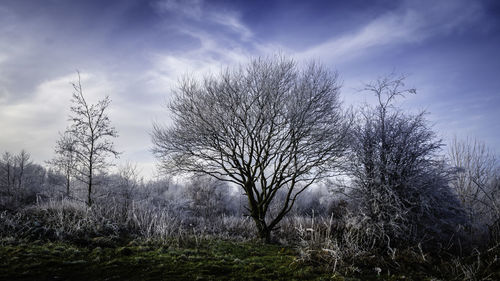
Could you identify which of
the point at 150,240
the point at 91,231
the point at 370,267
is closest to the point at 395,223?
the point at 370,267

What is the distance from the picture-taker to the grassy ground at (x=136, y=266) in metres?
3.19

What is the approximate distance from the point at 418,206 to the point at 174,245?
6.43 meters

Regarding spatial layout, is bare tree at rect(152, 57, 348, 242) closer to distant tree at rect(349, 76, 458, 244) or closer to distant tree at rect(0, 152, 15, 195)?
distant tree at rect(349, 76, 458, 244)

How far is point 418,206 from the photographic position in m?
7.06

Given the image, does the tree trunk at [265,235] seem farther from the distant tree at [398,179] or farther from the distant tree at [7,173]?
the distant tree at [7,173]

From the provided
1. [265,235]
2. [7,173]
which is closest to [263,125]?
[265,235]

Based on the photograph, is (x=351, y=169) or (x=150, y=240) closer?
(x=150, y=240)

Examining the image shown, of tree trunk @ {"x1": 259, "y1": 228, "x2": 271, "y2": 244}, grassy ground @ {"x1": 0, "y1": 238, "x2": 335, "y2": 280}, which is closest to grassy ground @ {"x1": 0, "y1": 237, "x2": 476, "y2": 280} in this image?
grassy ground @ {"x1": 0, "y1": 238, "x2": 335, "y2": 280}

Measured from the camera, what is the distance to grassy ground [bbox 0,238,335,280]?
10.5 feet

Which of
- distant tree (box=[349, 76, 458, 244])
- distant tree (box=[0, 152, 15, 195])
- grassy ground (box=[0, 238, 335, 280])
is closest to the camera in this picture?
grassy ground (box=[0, 238, 335, 280])

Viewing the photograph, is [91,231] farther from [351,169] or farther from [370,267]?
[351,169]

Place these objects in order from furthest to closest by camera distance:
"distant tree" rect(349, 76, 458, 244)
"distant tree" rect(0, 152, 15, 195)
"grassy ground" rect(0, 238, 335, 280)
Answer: "distant tree" rect(0, 152, 15, 195) → "distant tree" rect(349, 76, 458, 244) → "grassy ground" rect(0, 238, 335, 280)

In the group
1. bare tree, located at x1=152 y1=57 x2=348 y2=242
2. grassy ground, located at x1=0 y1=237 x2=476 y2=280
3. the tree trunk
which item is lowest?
the tree trunk

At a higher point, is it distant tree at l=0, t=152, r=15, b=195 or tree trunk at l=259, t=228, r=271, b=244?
distant tree at l=0, t=152, r=15, b=195
